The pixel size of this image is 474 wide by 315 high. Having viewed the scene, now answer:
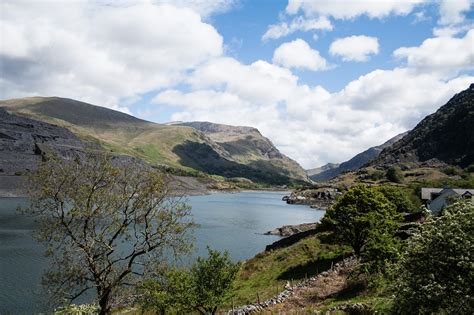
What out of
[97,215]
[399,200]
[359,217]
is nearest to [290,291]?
[359,217]

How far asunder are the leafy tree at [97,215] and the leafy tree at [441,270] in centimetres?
2004

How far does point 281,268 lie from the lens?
186 feet

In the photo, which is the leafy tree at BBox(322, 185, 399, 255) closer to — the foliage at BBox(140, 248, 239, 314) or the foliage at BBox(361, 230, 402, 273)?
the foliage at BBox(361, 230, 402, 273)

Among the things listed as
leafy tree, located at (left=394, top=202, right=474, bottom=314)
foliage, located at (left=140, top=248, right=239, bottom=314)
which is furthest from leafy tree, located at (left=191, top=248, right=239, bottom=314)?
leafy tree, located at (left=394, top=202, right=474, bottom=314)

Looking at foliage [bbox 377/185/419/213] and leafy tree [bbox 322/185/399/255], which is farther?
foliage [bbox 377/185/419/213]

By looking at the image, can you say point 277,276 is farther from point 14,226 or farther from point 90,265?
point 14,226

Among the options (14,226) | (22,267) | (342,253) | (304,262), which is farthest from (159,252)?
(14,226)

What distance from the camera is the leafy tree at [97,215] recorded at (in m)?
30.5

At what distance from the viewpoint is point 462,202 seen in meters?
19.1

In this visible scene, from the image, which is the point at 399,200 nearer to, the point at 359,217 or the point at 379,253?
the point at 359,217

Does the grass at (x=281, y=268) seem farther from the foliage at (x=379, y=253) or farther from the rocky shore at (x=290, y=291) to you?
the foliage at (x=379, y=253)

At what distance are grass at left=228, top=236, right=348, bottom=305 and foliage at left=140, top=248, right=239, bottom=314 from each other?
8.74m

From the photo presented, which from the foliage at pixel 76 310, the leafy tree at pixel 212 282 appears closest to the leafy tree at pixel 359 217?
the leafy tree at pixel 212 282

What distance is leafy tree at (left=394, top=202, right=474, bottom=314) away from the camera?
16.5 meters
